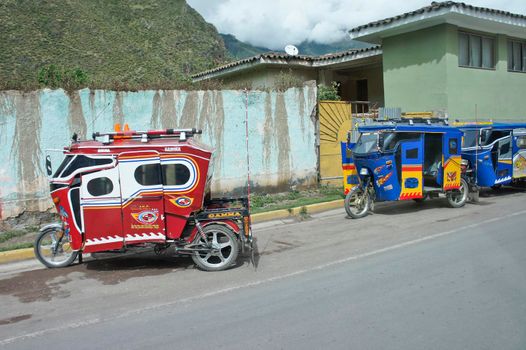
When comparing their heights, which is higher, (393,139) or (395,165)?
(393,139)

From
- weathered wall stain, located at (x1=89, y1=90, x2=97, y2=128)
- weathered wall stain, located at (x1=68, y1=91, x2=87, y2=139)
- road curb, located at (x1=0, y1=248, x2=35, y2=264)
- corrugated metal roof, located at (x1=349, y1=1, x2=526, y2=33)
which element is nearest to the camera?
road curb, located at (x1=0, y1=248, x2=35, y2=264)

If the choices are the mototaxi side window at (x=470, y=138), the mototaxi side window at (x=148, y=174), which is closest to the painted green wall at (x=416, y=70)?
the mototaxi side window at (x=470, y=138)

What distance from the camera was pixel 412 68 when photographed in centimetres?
1641

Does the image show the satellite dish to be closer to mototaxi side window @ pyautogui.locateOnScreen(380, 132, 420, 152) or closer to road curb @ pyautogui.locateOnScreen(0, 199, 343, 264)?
road curb @ pyautogui.locateOnScreen(0, 199, 343, 264)

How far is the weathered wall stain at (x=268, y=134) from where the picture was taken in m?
13.3

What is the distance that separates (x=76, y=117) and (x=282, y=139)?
18.7ft

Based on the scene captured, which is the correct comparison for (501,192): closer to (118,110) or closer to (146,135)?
(118,110)

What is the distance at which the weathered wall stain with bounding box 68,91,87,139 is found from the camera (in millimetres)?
Answer: 10680

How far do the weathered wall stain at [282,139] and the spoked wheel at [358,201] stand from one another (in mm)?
3052

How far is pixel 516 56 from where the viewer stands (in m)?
18.4

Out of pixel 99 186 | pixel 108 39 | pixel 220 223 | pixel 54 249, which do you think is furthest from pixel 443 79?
pixel 108 39

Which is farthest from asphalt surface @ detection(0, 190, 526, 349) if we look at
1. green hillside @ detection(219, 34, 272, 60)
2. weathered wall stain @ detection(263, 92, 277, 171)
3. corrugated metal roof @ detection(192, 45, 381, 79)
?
green hillside @ detection(219, 34, 272, 60)

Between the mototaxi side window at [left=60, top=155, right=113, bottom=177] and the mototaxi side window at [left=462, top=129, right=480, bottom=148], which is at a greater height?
the mototaxi side window at [left=462, top=129, right=480, bottom=148]

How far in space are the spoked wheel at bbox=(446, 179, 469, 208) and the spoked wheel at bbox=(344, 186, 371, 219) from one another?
7.88ft
